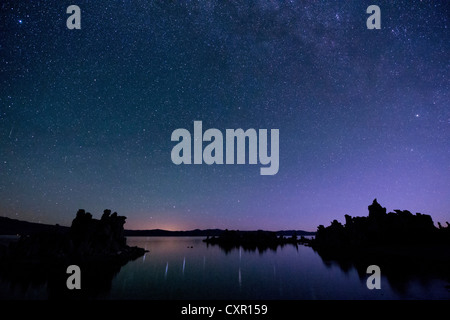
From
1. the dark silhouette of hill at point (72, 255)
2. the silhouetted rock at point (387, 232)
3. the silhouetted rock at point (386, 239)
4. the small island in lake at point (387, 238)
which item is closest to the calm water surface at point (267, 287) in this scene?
the dark silhouette of hill at point (72, 255)

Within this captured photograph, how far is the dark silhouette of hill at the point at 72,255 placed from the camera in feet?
90.0

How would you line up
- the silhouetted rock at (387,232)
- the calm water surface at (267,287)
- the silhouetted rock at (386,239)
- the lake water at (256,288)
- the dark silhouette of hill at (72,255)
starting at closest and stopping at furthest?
the lake water at (256,288), the calm water surface at (267,287), the dark silhouette of hill at (72,255), the silhouetted rock at (386,239), the silhouetted rock at (387,232)

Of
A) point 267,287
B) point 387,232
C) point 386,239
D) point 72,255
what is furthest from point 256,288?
point 387,232

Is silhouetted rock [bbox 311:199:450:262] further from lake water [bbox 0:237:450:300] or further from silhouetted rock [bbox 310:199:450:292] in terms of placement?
lake water [bbox 0:237:450:300]

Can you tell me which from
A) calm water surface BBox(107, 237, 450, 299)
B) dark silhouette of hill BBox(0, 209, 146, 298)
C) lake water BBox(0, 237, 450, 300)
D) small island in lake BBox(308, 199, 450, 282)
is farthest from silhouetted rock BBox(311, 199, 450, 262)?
dark silhouette of hill BBox(0, 209, 146, 298)

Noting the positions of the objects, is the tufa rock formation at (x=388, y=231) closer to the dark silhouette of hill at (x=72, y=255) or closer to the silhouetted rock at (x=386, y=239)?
the silhouetted rock at (x=386, y=239)

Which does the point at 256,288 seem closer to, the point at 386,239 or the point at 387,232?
the point at 386,239

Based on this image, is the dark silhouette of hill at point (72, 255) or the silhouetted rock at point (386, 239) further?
the silhouetted rock at point (386, 239)

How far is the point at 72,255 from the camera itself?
4441cm

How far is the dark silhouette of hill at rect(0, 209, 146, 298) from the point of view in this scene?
27.4m

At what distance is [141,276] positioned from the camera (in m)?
34.8
